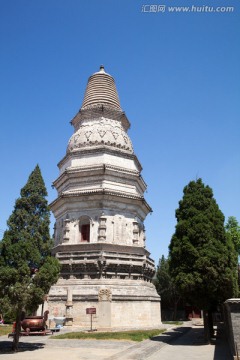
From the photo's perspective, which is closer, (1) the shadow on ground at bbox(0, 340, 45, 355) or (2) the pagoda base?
(1) the shadow on ground at bbox(0, 340, 45, 355)

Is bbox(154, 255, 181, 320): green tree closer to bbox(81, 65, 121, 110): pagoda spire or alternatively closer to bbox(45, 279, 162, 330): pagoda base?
bbox(45, 279, 162, 330): pagoda base

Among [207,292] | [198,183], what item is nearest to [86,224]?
[198,183]

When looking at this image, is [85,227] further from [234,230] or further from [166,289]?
[166,289]

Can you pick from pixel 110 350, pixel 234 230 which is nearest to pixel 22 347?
pixel 110 350

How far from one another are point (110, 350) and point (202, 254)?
23.2 ft

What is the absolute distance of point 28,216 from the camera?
16500 mm

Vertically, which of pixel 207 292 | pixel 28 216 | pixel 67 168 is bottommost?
pixel 207 292

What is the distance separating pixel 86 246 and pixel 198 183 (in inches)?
471

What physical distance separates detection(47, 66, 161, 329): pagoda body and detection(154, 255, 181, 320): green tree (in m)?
17.0

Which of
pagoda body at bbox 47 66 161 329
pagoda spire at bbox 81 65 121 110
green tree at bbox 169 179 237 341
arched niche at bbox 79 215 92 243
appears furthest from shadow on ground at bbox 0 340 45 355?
pagoda spire at bbox 81 65 121 110

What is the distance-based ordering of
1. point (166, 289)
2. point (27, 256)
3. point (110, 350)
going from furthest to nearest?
point (166, 289), point (27, 256), point (110, 350)

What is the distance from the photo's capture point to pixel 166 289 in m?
47.3

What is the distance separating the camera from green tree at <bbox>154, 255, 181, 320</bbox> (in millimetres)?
46875

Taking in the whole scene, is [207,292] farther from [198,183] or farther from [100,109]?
[100,109]
